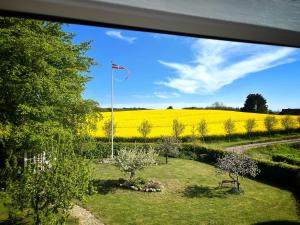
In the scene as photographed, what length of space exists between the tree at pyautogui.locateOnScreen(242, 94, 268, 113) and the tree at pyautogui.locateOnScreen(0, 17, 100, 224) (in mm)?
46262

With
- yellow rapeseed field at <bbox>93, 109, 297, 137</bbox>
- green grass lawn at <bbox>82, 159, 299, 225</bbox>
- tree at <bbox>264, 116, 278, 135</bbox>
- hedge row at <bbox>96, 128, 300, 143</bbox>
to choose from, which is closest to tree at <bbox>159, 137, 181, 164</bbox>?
green grass lawn at <bbox>82, 159, 299, 225</bbox>

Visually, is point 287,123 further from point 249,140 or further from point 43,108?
point 43,108

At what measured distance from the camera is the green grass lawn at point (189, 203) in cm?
1435

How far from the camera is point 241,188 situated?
19844 mm

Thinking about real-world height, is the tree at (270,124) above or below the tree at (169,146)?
above

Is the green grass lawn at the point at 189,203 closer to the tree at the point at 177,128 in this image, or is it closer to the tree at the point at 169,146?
the tree at the point at 169,146

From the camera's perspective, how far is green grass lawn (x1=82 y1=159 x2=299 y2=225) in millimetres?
14352

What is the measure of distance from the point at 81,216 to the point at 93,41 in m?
11.2

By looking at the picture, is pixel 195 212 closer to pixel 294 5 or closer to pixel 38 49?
pixel 38 49

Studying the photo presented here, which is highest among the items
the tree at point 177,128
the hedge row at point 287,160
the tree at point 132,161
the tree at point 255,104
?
the tree at point 255,104

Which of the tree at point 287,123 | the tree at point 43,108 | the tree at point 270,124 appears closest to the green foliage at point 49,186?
the tree at point 43,108

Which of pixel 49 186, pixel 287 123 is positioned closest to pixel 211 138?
pixel 287 123

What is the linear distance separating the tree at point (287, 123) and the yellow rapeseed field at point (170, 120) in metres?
0.83

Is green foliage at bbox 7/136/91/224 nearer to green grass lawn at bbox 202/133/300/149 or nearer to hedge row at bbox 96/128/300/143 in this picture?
hedge row at bbox 96/128/300/143
